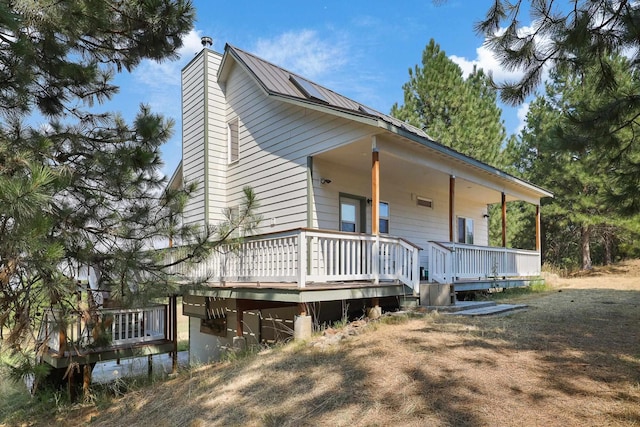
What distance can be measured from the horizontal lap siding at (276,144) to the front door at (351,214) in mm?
1319

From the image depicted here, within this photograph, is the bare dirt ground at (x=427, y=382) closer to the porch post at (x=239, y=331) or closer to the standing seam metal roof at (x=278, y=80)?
the porch post at (x=239, y=331)

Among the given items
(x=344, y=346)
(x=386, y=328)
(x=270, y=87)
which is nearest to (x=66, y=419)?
(x=344, y=346)

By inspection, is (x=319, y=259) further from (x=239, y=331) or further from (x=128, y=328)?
(x=128, y=328)

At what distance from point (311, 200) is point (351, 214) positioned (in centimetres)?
164

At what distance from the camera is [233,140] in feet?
43.0

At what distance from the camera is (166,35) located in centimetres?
582

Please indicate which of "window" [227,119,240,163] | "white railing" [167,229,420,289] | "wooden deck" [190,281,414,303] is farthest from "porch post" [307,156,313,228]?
"window" [227,119,240,163]

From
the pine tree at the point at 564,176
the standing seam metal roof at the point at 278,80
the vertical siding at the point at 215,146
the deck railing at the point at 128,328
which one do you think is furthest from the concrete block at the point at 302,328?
the pine tree at the point at 564,176

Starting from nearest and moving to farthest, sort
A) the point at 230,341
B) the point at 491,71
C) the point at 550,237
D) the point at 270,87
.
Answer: the point at 491,71
the point at 270,87
the point at 230,341
the point at 550,237

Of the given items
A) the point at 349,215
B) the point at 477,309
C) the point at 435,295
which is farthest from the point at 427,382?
the point at 349,215

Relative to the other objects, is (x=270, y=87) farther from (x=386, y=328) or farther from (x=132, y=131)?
(x=386, y=328)

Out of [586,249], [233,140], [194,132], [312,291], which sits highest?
[194,132]

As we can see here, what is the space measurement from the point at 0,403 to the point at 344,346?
8.60m

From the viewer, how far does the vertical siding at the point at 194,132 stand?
12906mm
